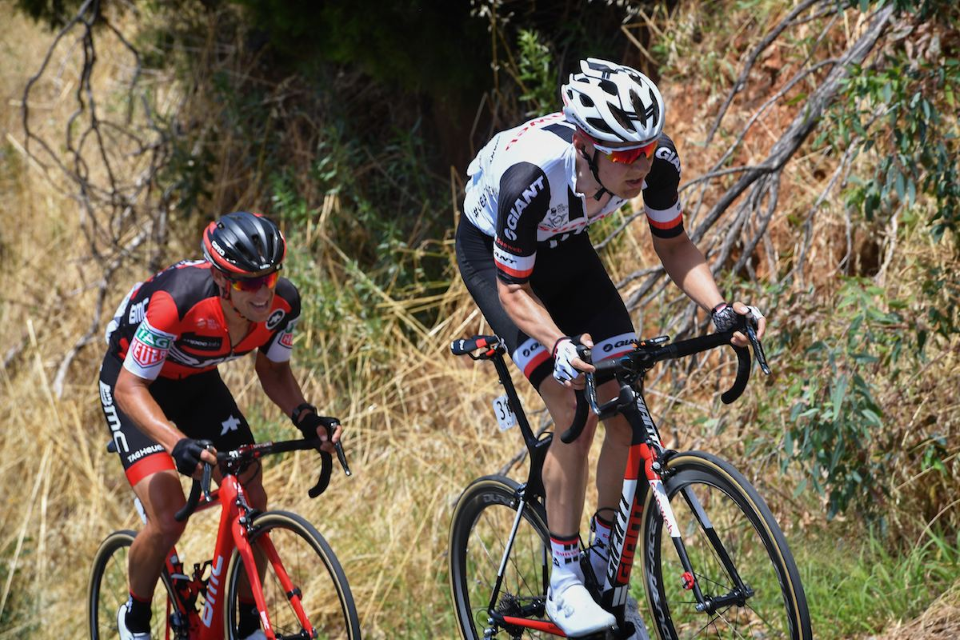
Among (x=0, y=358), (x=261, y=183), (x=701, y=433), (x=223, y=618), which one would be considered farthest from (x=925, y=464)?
(x=0, y=358)

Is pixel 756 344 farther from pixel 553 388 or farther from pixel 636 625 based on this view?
pixel 636 625

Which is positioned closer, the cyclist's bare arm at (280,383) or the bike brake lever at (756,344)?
the bike brake lever at (756,344)

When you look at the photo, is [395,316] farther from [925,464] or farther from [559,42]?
[925,464]

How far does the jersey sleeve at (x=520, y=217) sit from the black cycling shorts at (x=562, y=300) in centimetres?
31

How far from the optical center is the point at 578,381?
3260mm

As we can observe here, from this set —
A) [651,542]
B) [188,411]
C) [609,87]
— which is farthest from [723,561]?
[188,411]

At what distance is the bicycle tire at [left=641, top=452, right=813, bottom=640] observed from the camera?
3.25m

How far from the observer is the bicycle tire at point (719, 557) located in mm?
3252

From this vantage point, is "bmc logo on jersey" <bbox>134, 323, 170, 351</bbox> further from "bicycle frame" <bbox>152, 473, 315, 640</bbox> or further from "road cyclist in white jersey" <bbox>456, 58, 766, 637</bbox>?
"road cyclist in white jersey" <bbox>456, 58, 766, 637</bbox>

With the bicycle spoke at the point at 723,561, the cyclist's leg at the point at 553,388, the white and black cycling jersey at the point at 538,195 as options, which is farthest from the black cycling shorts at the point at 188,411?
the bicycle spoke at the point at 723,561

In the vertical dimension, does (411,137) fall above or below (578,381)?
above

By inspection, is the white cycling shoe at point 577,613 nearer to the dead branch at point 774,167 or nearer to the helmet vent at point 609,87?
the helmet vent at point 609,87

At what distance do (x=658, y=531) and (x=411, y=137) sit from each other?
212 inches

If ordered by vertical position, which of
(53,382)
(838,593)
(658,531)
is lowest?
(838,593)
